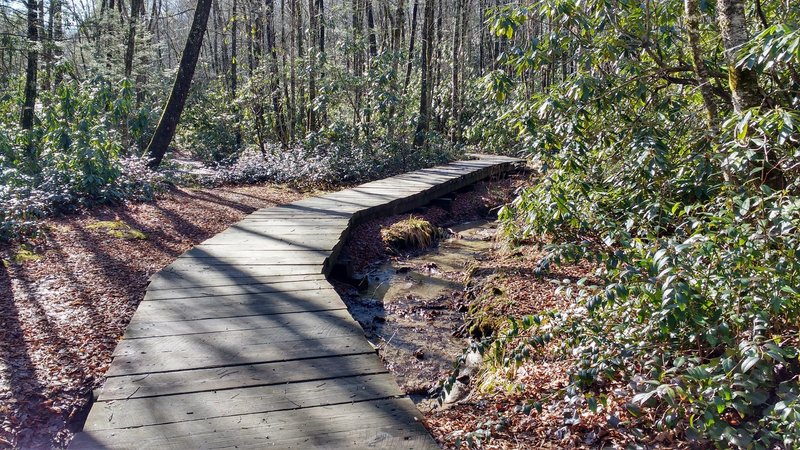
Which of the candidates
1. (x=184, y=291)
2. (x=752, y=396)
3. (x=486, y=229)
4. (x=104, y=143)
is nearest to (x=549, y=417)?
(x=752, y=396)

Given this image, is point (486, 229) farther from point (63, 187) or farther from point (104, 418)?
point (104, 418)

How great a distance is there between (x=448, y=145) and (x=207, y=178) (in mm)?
6249

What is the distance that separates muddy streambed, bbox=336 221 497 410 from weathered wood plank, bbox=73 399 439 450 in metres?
1.52

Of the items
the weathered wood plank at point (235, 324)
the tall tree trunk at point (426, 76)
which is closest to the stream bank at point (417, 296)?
the weathered wood plank at point (235, 324)

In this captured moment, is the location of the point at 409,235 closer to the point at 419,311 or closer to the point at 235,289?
the point at 419,311

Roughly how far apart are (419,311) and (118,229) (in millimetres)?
3844

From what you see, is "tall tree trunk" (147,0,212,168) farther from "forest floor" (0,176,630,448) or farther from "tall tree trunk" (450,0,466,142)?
"tall tree trunk" (450,0,466,142)

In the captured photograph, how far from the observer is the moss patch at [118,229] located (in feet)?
23.5

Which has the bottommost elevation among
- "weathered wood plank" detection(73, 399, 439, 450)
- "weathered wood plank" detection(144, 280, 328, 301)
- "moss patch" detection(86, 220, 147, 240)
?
"weathered wood plank" detection(73, 399, 439, 450)

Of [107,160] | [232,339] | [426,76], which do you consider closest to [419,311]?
[232,339]

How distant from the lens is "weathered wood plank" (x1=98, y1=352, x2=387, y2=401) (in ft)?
10.5

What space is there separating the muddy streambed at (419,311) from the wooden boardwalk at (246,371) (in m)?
0.90

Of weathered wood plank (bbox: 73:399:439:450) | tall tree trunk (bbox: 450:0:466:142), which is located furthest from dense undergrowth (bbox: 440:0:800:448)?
tall tree trunk (bbox: 450:0:466:142)

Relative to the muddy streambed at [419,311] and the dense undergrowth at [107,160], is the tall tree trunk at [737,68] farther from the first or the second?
the dense undergrowth at [107,160]
